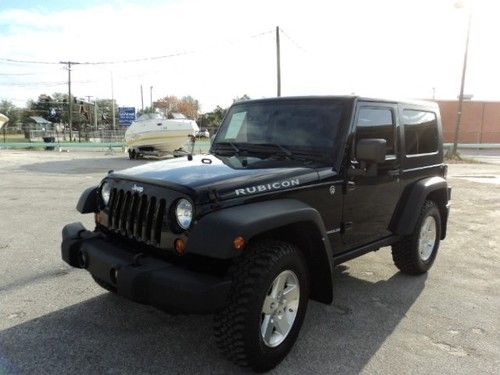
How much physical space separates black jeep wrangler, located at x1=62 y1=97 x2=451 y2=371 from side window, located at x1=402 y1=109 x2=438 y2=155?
0.9 inches

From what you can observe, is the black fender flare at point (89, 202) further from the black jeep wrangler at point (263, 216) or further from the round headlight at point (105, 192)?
the round headlight at point (105, 192)

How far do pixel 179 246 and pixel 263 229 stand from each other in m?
0.57

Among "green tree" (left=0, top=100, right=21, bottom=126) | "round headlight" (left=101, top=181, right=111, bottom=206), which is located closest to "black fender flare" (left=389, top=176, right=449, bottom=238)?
"round headlight" (left=101, top=181, right=111, bottom=206)

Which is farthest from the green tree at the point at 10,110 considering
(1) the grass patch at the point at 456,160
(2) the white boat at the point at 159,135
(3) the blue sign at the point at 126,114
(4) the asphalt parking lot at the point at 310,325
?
(4) the asphalt parking lot at the point at 310,325

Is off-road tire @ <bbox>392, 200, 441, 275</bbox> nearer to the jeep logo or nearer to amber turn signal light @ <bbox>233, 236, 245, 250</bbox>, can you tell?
amber turn signal light @ <bbox>233, 236, 245, 250</bbox>

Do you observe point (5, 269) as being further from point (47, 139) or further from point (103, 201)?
point (47, 139)

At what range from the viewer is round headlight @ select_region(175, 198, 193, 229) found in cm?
311

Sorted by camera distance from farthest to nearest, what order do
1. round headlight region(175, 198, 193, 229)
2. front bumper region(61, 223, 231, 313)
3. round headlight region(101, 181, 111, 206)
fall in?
1. round headlight region(101, 181, 111, 206)
2. round headlight region(175, 198, 193, 229)
3. front bumper region(61, 223, 231, 313)

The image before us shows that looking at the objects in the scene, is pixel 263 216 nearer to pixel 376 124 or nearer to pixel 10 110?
pixel 376 124

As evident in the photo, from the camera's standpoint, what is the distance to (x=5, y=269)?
5195 millimetres

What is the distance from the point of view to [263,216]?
10.1 ft

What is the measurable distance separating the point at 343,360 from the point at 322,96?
2.23 m

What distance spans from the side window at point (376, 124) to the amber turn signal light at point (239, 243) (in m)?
1.74

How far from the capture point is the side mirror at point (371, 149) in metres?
3.79
